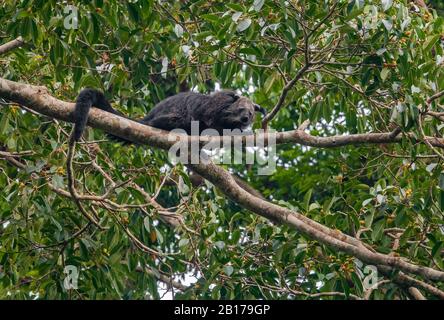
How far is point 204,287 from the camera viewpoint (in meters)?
6.68

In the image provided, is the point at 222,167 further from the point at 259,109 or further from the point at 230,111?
the point at 259,109

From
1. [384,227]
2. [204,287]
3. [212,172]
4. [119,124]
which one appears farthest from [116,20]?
[384,227]

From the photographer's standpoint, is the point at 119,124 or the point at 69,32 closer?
the point at 119,124

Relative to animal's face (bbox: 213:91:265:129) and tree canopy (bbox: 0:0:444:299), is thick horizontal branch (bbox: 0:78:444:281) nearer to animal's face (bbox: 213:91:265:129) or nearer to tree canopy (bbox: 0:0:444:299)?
tree canopy (bbox: 0:0:444:299)

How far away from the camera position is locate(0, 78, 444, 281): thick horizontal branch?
5945mm

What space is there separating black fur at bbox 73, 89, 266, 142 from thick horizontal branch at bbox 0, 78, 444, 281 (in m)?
1.26

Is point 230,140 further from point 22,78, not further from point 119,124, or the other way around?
point 22,78

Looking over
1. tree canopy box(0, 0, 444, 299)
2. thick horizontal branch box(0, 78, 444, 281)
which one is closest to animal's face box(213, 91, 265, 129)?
tree canopy box(0, 0, 444, 299)

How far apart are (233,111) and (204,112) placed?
33cm

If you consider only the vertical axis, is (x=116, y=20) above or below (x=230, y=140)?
above
